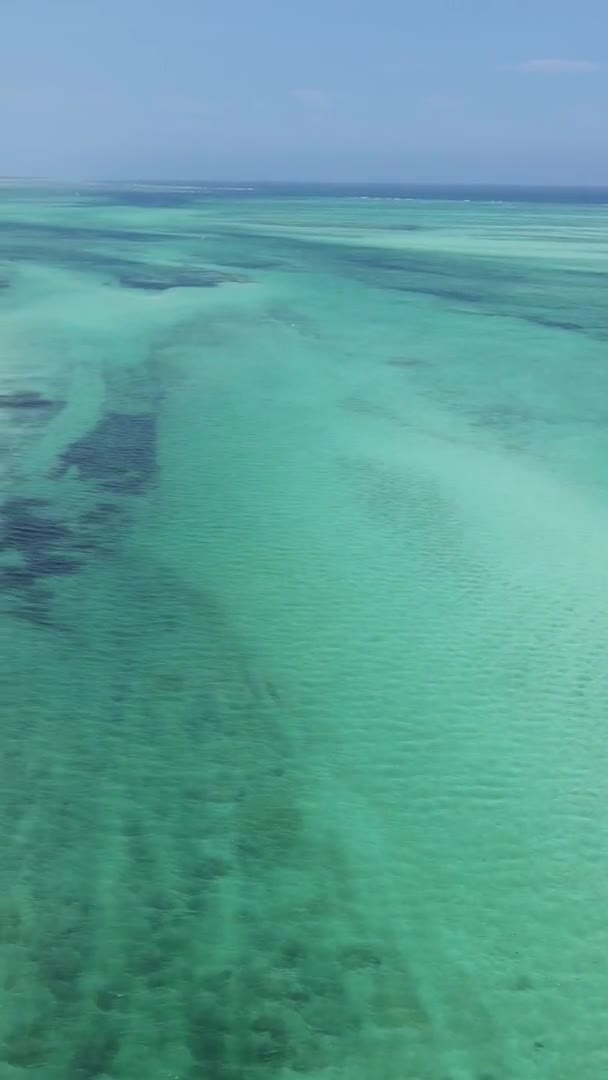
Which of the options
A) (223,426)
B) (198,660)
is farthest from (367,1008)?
(223,426)

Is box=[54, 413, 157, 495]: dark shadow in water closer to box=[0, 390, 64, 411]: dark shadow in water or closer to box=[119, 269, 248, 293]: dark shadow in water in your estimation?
box=[0, 390, 64, 411]: dark shadow in water

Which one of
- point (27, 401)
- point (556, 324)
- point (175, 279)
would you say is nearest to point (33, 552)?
point (27, 401)

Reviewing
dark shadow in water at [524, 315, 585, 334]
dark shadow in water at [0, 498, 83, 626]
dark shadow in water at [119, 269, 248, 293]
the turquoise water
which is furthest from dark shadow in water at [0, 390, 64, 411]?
dark shadow in water at [524, 315, 585, 334]

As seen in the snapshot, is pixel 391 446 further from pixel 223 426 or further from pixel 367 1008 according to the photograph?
pixel 367 1008

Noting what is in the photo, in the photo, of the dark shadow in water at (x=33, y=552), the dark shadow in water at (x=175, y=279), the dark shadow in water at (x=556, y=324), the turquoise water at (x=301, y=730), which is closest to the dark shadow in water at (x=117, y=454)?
the turquoise water at (x=301, y=730)

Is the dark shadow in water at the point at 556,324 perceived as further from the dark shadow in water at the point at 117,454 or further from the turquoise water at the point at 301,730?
the dark shadow in water at the point at 117,454

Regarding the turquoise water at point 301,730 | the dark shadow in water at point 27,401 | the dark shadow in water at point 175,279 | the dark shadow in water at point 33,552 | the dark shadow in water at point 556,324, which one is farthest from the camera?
the dark shadow in water at point 175,279

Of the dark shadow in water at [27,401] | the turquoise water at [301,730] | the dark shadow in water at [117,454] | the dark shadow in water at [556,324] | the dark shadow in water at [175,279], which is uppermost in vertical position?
the dark shadow in water at [175,279]
